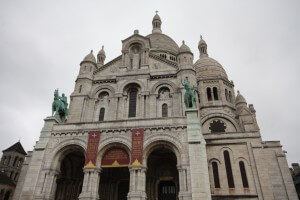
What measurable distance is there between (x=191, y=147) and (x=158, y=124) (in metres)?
3.28

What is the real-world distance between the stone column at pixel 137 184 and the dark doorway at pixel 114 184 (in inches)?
201

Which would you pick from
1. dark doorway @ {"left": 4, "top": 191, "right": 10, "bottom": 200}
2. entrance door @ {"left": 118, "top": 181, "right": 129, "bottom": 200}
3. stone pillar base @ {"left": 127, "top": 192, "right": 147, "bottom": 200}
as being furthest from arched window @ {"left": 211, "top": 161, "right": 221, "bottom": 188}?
dark doorway @ {"left": 4, "top": 191, "right": 10, "bottom": 200}

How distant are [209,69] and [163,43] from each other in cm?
893

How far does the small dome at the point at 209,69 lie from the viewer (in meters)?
38.5

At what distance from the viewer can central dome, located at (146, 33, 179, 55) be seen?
135 feet

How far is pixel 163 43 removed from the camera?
42156mm

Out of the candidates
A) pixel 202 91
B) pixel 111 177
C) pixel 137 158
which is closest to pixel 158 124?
pixel 137 158

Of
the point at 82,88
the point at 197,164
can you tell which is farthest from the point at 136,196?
the point at 82,88

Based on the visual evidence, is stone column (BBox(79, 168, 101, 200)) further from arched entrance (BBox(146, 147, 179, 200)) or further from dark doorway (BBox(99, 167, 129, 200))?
arched entrance (BBox(146, 147, 179, 200))

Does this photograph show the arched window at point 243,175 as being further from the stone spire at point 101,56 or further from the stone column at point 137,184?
the stone spire at point 101,56

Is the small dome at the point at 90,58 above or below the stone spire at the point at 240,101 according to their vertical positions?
above

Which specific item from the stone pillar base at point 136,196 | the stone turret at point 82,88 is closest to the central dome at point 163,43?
the stone turret at point 82,88

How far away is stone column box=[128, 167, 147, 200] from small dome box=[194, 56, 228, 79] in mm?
23494

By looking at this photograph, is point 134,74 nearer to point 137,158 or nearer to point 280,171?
point 137,158
